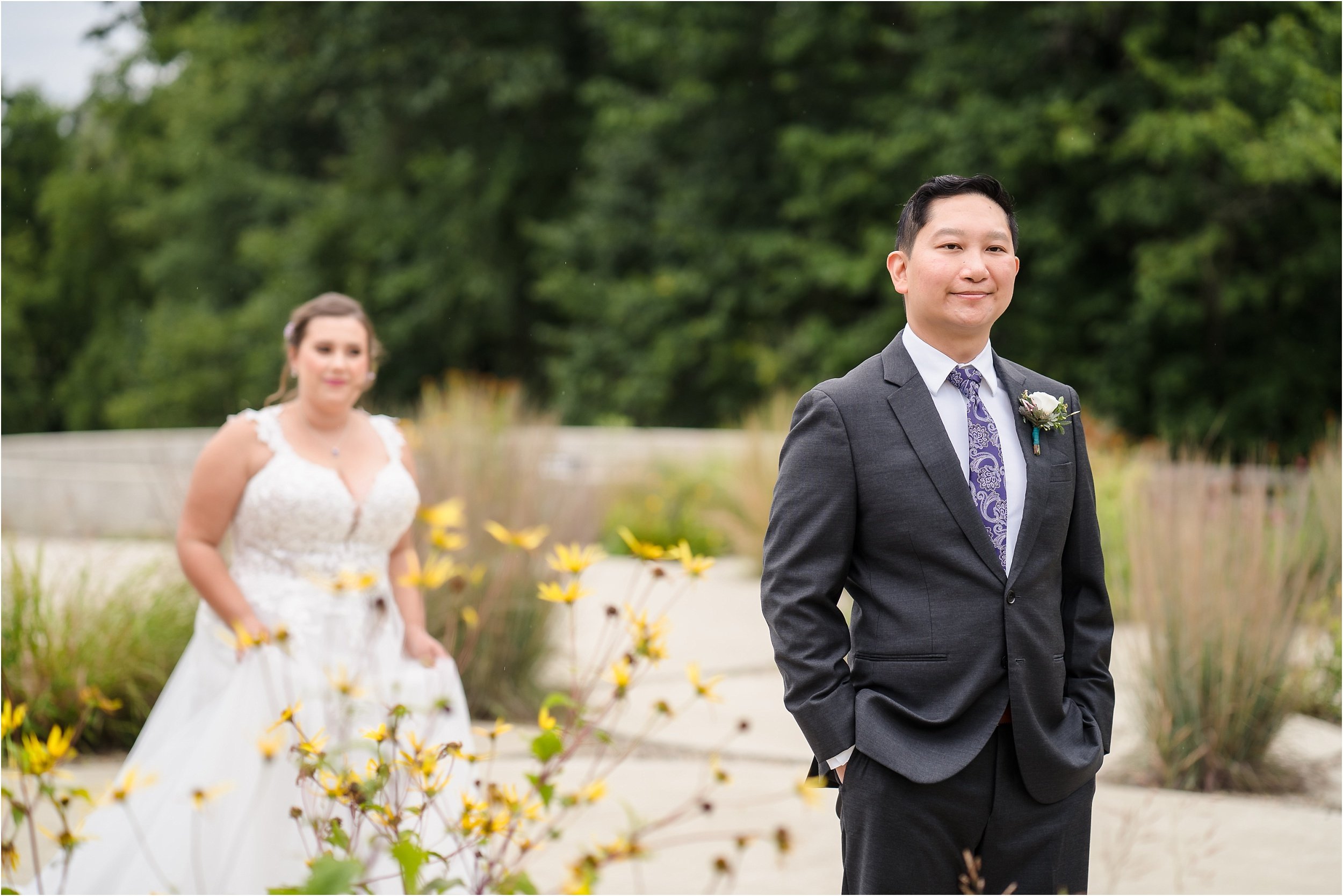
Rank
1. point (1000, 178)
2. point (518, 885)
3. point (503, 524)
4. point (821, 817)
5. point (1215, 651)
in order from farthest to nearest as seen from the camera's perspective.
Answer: point (1000, 178) < point (503, 524) < point (1215, 651) < point (821, 817) < point (518, 885)

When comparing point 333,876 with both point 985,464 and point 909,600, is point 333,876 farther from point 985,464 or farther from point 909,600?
point 985,464

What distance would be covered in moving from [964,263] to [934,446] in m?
0.33

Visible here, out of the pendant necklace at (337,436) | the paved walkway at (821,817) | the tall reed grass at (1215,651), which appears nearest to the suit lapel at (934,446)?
the paved walkway at (821,817)

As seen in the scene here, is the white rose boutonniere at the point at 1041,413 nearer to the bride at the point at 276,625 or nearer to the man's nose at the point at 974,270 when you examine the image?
the man's nose at the point at 974,270

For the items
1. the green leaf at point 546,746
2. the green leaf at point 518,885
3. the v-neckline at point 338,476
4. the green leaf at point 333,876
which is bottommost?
the green leaf at point 518,885

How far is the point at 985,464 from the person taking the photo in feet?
7.79

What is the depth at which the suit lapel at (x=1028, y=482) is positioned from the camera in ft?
7.61

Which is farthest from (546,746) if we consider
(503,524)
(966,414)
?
(503,524)

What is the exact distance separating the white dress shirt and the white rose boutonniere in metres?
0.03

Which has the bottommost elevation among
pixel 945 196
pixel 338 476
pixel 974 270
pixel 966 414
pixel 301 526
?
pixel 301 526

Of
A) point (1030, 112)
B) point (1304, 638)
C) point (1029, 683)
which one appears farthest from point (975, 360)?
point (1030, 112)

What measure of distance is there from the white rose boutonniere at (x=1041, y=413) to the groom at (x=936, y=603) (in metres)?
0.03

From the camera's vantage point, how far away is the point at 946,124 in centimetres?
1653

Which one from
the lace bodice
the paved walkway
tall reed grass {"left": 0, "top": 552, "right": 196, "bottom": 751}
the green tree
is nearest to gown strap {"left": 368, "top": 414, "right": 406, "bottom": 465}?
A: the lace bodice
